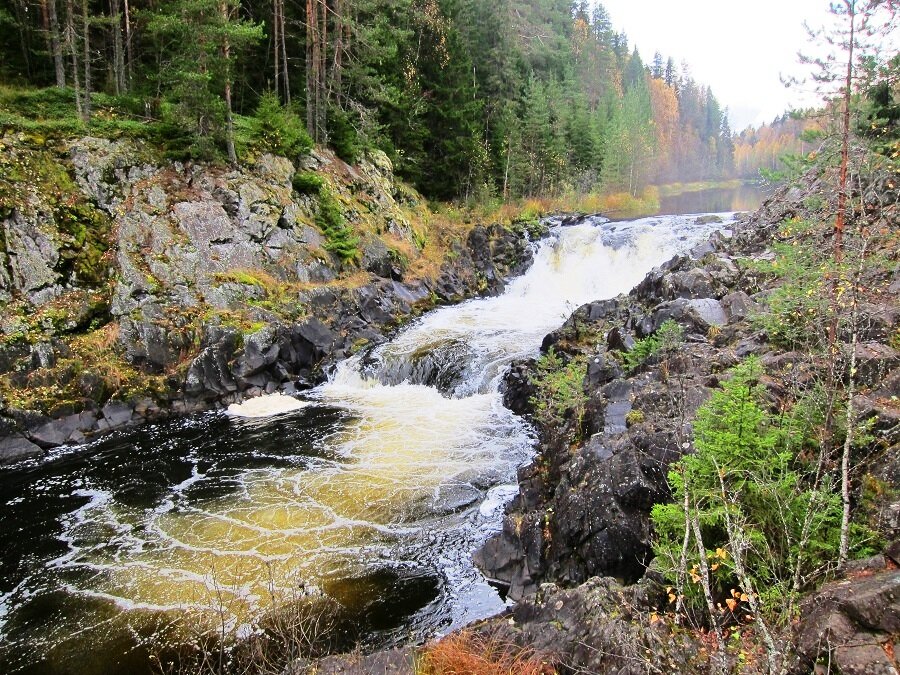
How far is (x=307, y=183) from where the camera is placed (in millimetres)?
21641

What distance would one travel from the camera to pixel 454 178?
31.4m

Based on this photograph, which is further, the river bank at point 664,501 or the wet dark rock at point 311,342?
the wet dark rock at point 311,342

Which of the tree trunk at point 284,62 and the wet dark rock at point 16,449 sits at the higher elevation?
the tree trunk at point 284,62

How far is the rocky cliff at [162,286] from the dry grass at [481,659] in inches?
457

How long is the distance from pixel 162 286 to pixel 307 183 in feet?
26.0

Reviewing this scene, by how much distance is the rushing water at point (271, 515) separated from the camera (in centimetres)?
732

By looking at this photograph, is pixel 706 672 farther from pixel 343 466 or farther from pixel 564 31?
pixel 564 31

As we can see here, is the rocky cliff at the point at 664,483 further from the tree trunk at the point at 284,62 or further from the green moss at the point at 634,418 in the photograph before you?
the tree trunk at the point at 284,62

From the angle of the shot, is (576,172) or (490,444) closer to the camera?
(490,444)

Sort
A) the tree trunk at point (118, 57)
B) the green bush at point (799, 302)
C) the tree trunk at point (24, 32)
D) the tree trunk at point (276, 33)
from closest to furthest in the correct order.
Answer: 1. the green bush at point (799, 302)
2. the tree trunk at point (118, 57)
3. the tree trunk at point (24, 32)
4. the tree trunk at point (276, 33)

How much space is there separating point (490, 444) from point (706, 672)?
28.2ft

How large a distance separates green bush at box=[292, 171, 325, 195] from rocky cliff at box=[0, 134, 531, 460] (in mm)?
79

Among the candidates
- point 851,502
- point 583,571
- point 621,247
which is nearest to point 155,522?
point 583,571

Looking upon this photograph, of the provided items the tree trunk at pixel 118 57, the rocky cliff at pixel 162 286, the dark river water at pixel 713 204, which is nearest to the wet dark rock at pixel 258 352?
the rocky cliff at pixel 162 286
